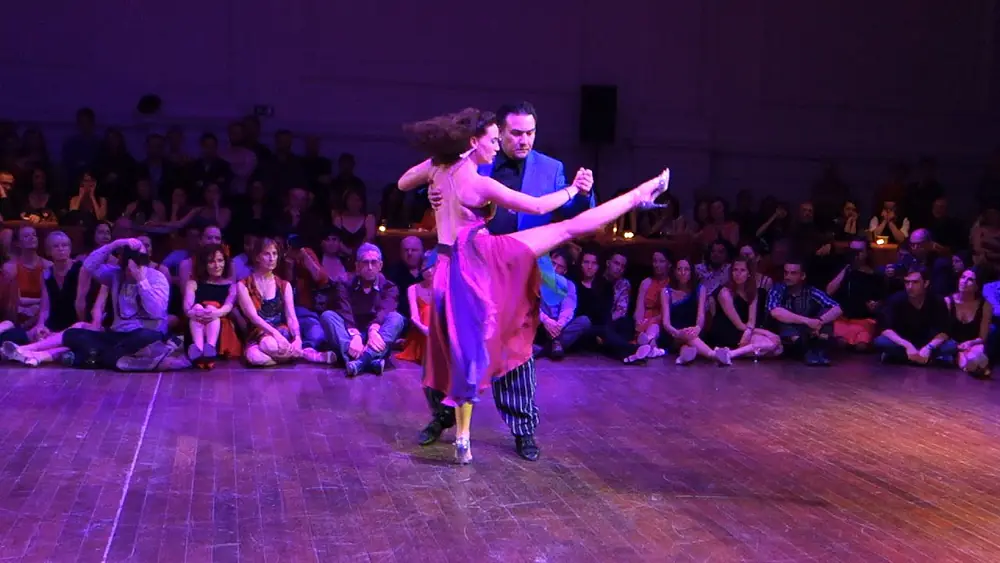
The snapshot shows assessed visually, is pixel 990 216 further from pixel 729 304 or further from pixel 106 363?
pixel 106 363

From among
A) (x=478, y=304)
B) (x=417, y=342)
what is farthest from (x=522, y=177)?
(x=417, y=342)

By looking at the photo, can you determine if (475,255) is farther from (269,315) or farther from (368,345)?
(269,315)

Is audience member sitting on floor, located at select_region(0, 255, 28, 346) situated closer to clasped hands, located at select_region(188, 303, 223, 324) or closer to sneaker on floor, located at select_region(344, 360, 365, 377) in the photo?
clasped hands, located at select_region(188, 303, 223, 324)

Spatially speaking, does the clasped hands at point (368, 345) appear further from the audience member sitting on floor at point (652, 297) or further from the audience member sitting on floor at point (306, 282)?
the audience member sitting on floor at point (652, 297)

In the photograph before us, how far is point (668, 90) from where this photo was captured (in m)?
10.8

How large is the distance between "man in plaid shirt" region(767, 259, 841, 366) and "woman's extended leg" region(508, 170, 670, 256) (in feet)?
11.8

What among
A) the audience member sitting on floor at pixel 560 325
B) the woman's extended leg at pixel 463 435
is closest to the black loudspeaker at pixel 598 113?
the audience member sitting on floor at pixel 560 325

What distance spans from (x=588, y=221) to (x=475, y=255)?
48 centimetres

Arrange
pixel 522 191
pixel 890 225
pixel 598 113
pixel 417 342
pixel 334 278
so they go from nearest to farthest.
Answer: pixel 522 191
pixel 417 342
pixel 334 278
pixel 890 225
pixel 598 113

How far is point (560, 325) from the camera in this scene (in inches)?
280

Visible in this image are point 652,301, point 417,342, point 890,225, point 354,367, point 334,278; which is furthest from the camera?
point 890,225

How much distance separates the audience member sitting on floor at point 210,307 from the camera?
6.65 meters

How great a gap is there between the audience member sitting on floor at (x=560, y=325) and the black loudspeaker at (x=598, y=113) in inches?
125

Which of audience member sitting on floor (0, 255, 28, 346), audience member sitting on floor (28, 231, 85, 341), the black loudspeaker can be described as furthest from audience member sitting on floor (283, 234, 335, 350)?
the black loudspeaker
